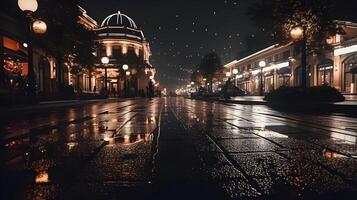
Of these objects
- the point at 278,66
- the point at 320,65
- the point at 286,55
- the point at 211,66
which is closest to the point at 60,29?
the point at 320,65

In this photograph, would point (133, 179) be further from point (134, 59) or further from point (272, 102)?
point (134, 59)

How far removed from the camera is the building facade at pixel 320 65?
32094mm

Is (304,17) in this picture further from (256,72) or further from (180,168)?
(256,72)

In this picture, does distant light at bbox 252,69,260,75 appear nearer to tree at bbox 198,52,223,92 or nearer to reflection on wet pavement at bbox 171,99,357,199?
tree at bbox 198,52,223,92

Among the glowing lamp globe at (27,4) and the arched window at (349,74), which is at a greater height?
the glowing lamp globe at (27,4)

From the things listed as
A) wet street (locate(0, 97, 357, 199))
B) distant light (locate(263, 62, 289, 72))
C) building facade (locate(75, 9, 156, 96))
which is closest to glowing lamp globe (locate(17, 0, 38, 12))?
wet street (locate(0, 97, 357, 199))

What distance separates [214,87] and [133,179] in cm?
10458

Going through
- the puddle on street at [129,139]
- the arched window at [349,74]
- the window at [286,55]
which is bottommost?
the puddle on street at [129,139]

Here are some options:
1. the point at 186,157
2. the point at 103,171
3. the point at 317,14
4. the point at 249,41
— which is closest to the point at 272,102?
the point at 317,14

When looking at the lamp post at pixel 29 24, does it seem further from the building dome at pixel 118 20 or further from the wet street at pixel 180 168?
the building dome at pixel 118 20

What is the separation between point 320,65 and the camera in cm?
3884

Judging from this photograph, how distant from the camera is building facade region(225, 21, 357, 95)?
32.1 m

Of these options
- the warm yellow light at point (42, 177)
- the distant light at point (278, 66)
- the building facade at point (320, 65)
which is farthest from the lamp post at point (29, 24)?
the distant light at point (278, 66)

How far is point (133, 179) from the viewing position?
281cm
